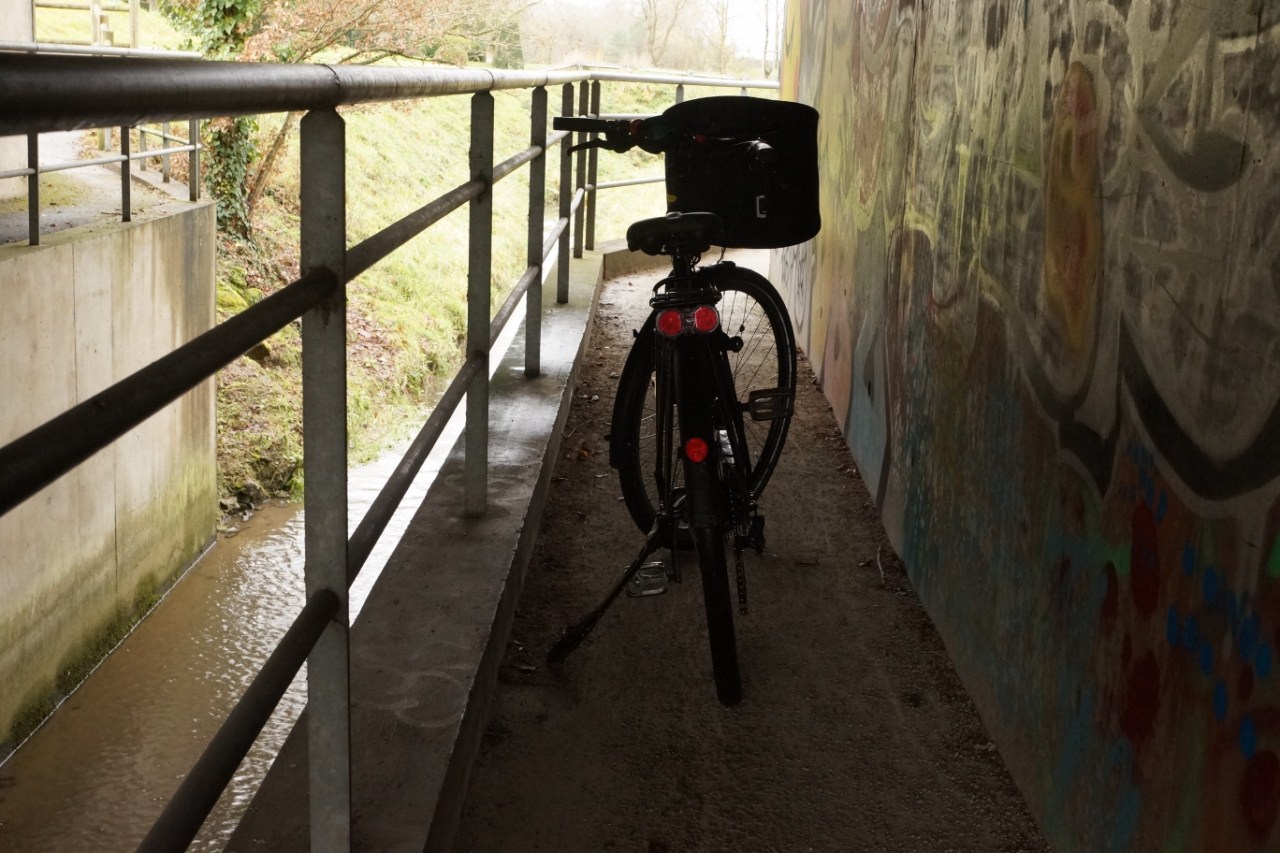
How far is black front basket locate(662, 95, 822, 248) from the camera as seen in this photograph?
3787 mm

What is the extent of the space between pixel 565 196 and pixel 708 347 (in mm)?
2827

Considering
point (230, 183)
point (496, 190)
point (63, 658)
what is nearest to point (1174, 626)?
point (63, 658)

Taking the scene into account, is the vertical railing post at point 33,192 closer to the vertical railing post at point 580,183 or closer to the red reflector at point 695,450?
the vertical railing post at point 580,183

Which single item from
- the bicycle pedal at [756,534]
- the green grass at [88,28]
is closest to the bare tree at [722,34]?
the green grass at [88,28]

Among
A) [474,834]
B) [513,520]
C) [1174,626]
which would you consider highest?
[1174,626]

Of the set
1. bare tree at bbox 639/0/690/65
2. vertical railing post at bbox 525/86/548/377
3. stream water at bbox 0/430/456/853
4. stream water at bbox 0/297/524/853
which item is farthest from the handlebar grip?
bare tree at bbox 639/0/690/65

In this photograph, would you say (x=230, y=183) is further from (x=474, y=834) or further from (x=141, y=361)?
(x=474, y=834)

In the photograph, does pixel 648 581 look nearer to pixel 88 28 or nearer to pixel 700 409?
pixel 700 409

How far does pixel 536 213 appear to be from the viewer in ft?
15.4

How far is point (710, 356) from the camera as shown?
10.6ft

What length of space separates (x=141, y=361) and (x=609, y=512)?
748 cm

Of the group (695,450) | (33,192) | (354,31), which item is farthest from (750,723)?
(354,31)

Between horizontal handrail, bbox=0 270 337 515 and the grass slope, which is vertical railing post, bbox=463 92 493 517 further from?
the grass slope

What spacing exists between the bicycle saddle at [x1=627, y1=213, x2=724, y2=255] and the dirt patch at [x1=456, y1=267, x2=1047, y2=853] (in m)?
0.96
